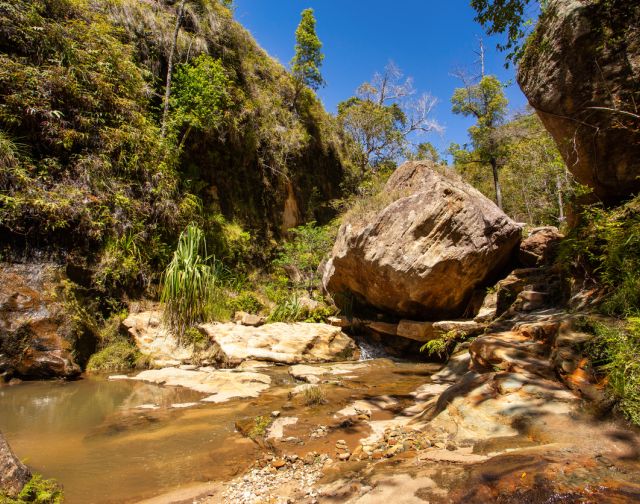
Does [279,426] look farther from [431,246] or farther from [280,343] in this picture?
[431,246]

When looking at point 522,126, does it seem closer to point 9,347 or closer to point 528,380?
point 528,380

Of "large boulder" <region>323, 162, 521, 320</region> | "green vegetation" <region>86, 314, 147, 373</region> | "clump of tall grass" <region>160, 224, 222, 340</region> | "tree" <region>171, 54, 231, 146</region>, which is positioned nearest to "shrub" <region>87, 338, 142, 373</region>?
"green vegetation" <region>86, 314, 147, 373</region>

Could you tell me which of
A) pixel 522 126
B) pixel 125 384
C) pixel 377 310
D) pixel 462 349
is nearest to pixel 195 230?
pixel 125 384

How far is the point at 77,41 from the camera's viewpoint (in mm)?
7414

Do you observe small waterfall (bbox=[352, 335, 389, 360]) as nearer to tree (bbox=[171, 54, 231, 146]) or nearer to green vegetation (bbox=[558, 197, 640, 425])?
green vegetation (bbox=[558, 197, 640, 425])

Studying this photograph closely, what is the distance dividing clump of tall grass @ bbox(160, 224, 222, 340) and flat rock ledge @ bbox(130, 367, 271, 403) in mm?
1240

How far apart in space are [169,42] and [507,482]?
1142 centimetres

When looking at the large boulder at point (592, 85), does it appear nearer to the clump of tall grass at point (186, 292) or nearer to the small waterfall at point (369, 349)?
the small waterfall at point (369, 349)

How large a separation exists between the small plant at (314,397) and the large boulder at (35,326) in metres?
3.50

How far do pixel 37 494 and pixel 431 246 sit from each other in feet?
18.1

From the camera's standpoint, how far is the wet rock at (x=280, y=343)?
19.7ft

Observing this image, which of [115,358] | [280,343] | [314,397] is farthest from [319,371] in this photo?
[115,358]

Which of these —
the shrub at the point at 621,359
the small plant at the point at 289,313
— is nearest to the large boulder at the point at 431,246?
the small plant at the point at 289,313

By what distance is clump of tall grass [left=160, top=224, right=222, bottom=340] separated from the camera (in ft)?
21.9
